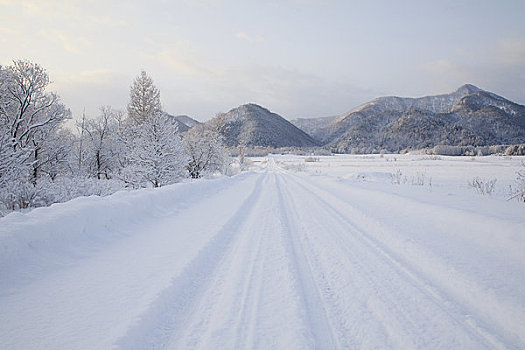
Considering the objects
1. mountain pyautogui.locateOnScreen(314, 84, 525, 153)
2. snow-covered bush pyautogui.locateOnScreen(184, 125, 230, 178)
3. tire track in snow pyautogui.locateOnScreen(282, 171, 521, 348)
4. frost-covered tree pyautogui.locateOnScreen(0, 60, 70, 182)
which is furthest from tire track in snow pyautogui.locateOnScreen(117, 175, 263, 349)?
mountain pyautogui.locateOnScreen(314, 84, 525, 153)

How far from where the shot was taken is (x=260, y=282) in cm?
332

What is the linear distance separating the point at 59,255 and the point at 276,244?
12.7 ft

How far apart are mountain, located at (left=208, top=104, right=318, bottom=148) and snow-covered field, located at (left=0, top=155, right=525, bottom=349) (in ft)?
379

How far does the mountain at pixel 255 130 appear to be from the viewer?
129 meters

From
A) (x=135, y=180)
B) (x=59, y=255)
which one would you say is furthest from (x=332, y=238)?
(x=135, y=180)

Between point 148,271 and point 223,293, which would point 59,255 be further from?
point 223,293

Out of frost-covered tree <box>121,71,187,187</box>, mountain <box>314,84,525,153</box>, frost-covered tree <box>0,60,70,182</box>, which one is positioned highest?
mountain <box>314,84,525,153</box>

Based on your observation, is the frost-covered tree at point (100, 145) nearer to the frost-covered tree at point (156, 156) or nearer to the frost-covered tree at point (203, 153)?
the frost-covered tree at point (203, 153)

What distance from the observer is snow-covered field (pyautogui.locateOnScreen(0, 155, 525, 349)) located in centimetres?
228

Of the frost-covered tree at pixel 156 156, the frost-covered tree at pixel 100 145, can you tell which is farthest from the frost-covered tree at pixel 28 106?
the frost-covered tree at pixel 100 145

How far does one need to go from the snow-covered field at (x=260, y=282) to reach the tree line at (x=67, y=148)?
662 centimetres

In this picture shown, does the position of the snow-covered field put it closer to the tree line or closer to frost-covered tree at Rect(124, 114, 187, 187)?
the tree line

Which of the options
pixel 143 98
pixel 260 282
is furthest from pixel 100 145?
pixel 260 282

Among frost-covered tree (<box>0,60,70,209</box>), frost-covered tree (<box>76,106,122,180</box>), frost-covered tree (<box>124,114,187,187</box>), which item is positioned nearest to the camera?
frost-covered tree (<box>0,60,70,209</box>)
